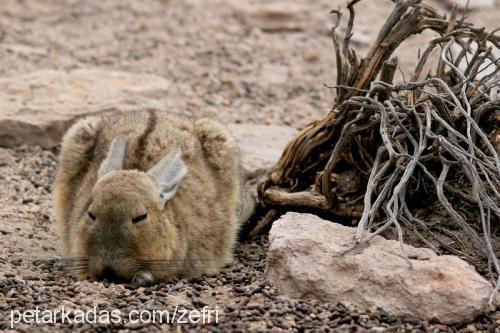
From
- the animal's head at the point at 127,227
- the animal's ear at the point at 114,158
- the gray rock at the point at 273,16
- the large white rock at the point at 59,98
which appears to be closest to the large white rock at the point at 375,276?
the animal's head at the point at 127,227

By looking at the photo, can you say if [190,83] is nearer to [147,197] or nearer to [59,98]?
[59,98]

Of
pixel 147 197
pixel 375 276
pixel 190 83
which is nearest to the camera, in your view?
pixel 375 276

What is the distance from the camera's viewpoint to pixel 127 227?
231 inches

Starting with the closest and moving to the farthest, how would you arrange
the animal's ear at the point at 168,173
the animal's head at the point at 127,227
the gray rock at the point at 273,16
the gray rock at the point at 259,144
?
the animal's head at the point at 127,227
the animal's ear at the point at 168,173
the gray rock at the point at 259,144
the gray rock at the point at 273,16

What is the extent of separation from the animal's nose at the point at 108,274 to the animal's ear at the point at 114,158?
2.61ft

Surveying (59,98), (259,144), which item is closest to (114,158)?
(259,144)

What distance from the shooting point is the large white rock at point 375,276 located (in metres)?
5.04

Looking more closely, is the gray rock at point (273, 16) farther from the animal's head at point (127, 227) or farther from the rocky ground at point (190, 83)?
the animal's head at point (127, 227)

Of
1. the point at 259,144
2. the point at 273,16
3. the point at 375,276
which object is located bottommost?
the point at 259,144

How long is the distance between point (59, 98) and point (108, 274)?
388 cm

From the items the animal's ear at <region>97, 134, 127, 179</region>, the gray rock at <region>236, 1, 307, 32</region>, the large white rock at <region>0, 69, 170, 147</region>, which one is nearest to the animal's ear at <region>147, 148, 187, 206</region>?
the animal's ear at <region>97, 134, 127, 179</region>

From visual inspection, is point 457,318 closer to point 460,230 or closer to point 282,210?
point 460,230

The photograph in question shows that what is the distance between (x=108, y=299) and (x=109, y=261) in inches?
15.5

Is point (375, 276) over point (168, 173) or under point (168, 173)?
under
